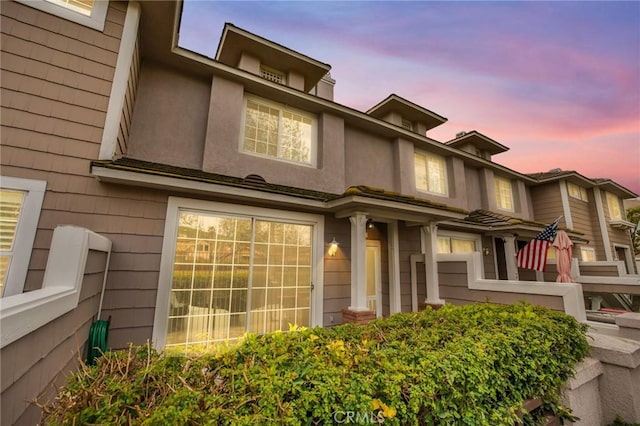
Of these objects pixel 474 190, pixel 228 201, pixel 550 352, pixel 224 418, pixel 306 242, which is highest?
pixel 474 190

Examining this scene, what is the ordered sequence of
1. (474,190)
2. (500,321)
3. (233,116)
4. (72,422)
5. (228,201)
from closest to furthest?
(72,422), (500,321), (228,201), (233,116), (474,190)

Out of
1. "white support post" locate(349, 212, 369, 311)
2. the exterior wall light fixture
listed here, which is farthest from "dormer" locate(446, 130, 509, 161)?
the exterior wall light fixture

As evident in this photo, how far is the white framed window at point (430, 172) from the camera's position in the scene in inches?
339

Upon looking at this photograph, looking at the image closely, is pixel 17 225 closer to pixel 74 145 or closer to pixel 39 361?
pixel 74 145

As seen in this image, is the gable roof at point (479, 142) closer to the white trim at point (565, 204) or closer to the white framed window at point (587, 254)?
the white trim at point (565, 204)

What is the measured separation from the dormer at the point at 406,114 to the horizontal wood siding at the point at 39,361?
353 inches

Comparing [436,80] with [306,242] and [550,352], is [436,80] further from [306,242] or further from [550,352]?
[550,352]

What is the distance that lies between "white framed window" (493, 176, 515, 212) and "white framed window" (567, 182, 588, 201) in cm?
367

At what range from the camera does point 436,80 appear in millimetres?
10383

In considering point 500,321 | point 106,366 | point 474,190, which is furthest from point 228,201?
point 474,190

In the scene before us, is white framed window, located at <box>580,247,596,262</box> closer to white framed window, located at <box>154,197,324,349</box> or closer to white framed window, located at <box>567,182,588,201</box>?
white framed window, located at <box>567,182,588,201</box>

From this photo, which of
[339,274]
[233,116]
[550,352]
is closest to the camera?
[550,352]

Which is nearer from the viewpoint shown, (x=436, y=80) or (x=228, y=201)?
(x=228, y=201)

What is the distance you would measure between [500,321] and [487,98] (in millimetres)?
11210
